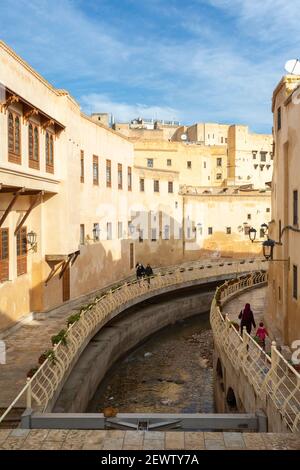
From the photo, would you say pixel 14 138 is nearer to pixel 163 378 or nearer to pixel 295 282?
pixel 295 282

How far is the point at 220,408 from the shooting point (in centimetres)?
1616

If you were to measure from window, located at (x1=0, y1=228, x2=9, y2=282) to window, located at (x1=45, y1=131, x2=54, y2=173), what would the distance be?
3.51 metres

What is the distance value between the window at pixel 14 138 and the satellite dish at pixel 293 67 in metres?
9.81

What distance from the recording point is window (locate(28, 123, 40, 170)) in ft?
55.6

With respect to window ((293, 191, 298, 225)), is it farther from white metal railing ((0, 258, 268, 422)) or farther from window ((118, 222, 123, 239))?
window ((118, 222, 123, 239))

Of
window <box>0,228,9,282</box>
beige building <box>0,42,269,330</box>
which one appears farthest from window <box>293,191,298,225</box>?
window <box>0,228,9,282</box>

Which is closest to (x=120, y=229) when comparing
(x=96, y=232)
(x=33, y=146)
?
(x=96, y=232)

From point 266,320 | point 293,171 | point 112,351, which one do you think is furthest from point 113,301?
point 293,171

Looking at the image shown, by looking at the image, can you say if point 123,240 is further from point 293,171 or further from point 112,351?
point 293,171

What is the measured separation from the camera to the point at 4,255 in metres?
17.2

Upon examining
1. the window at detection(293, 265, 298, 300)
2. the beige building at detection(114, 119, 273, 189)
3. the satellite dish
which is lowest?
the window at detection(293, 265, 298, 300)

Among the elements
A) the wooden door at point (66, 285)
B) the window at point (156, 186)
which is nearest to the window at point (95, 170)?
the wooden door at point (66, 285)

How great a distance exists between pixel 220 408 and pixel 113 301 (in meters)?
7.81

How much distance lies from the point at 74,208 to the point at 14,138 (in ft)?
23.6
